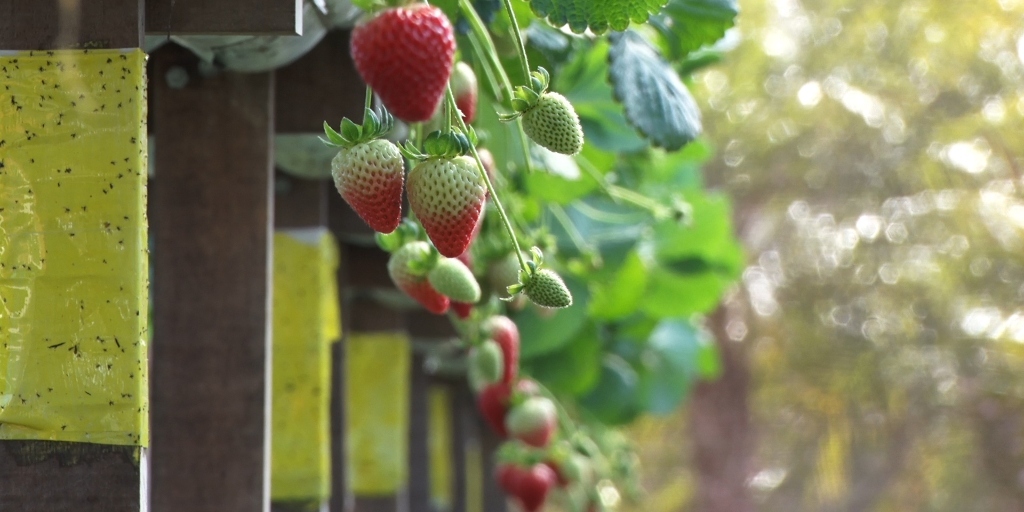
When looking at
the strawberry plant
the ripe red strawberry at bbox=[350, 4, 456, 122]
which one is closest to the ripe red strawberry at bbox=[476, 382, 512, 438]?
the strawberry plant

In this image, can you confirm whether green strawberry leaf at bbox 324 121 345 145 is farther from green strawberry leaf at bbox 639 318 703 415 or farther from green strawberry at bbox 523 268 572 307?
green strawberry leaf at bbox 639 318 703 415

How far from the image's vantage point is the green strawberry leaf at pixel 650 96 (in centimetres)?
151

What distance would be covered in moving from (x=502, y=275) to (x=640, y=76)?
0.30 m

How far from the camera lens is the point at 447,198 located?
96 cm

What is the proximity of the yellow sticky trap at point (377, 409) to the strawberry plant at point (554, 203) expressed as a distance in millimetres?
296

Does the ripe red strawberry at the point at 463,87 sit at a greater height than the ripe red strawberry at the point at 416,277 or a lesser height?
greater

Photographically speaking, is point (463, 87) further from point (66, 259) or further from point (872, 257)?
point (872, 257)

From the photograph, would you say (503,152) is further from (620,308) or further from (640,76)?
(620,308)

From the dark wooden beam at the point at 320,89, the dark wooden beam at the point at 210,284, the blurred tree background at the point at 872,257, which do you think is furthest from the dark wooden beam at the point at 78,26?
the blurred tree background at the point at 872,257

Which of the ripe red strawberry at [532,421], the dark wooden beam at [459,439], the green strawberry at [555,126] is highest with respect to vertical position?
the green strawberry at [555,126]

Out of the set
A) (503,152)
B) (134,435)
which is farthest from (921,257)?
(134,435)

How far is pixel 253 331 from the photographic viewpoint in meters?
1.52

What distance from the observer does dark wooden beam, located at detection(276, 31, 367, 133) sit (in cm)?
160

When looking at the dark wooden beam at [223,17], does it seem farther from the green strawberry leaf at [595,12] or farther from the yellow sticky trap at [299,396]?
the yellow sticky trap at [299,396]
